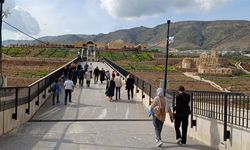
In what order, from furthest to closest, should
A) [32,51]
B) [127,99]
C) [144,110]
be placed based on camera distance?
1. [32,51]
2. [127,99]
3. [144,110]

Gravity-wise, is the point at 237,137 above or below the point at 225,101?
below

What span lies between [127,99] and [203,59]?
88.9m

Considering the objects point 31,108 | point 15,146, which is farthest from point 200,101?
point 31,108

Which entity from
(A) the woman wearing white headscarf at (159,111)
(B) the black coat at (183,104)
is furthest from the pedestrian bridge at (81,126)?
(B) the black coat at (183,104)

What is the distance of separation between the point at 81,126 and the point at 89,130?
1051 millimetres

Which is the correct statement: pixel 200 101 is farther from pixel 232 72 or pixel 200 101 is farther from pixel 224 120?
pixel 232 72

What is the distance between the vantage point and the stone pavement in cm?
1236

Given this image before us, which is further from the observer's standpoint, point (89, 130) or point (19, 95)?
point (19, 95)

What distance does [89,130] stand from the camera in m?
15.4

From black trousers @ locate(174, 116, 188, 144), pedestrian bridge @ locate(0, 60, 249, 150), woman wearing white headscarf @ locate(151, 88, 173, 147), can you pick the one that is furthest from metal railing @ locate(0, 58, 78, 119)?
black trousers @ locate(174, 116, 188, 144)

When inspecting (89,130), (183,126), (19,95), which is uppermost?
(19,95)

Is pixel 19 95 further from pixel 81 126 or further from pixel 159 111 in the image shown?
pixel 159 111

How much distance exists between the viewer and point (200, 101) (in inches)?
545

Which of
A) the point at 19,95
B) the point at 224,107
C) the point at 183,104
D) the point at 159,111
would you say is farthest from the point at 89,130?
the point at 224,107
